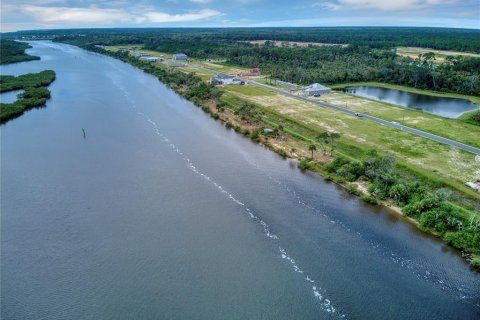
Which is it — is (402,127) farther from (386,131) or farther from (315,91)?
(315,91)

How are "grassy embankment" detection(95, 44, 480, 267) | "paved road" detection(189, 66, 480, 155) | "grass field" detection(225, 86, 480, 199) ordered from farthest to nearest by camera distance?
"paved road" detection(189, 66, 480, 155) → "grass field" detection(225, 86, 480, 199) → "grassy embankment" detection(95, 44, 480, 267)

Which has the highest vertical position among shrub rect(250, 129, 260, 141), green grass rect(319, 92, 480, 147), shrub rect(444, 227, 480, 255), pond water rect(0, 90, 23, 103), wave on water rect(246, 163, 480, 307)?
pond water rect(0, 90, 23, 103)

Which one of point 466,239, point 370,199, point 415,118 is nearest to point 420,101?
point 415,118

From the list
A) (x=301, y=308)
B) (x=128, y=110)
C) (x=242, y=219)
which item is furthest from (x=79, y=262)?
(x=128, y=110)

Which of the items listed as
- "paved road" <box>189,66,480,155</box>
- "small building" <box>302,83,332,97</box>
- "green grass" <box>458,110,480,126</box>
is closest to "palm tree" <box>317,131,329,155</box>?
"paved road" <box>189,66,480,155</box>

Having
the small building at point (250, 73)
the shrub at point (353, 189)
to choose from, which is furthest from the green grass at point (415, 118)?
the small building at point (250, 73)

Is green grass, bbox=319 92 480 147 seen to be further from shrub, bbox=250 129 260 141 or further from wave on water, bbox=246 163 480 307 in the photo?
wave on water, bbox=246 163 480 307

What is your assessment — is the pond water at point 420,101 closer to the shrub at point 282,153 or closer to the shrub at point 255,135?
the shrub at point 255,135
